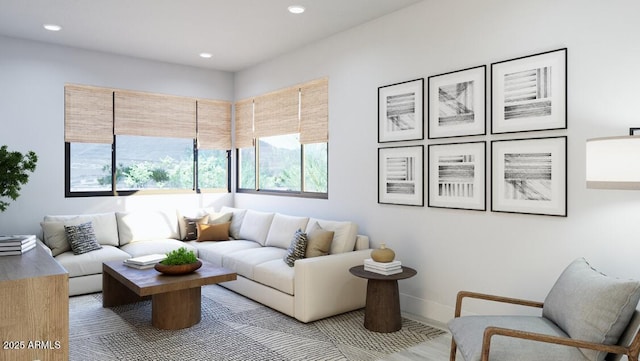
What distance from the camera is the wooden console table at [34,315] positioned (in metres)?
1.88

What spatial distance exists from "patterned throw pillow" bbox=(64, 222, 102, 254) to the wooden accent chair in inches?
165

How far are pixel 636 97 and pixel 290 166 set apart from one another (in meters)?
3.93

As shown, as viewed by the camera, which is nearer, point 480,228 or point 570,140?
point 570,140

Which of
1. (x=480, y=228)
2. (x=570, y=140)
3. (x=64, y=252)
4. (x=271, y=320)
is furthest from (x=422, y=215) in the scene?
(x=64, y=252)

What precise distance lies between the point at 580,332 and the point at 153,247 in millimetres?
4531

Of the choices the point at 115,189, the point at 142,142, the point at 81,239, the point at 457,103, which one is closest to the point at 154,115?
the point at 142,142

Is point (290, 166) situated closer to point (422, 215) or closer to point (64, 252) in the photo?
point (422, 215)

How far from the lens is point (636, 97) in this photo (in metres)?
2.76

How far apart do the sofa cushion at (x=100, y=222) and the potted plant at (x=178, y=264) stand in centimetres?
194

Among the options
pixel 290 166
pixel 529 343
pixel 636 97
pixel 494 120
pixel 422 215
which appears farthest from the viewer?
pixel 290 166

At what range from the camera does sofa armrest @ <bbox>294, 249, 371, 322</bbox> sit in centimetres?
378

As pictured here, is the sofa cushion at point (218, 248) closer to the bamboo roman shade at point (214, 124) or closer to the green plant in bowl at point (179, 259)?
the green plant in bowl at point (179, 259)

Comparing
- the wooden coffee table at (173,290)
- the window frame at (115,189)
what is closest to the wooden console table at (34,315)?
the wooden coffee table at (173,290)

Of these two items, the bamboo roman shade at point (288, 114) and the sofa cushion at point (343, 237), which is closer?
the sofa cushion at point (343, 237)
